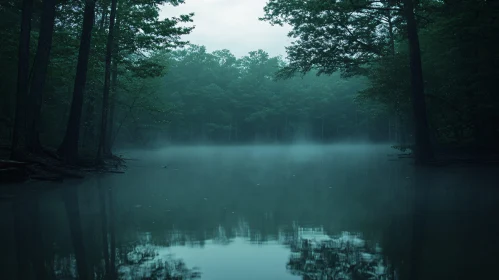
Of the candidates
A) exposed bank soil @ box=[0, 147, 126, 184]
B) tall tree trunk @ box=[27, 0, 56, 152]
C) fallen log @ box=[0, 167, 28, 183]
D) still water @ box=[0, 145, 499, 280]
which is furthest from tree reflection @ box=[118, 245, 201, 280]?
tall tree trunk @ box=[27, 0, 56, 152]

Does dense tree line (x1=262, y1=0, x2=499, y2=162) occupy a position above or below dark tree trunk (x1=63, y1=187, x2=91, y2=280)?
above

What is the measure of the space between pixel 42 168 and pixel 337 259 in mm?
12806

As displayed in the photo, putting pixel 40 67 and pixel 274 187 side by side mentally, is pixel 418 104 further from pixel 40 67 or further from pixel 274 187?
pixel 40 67

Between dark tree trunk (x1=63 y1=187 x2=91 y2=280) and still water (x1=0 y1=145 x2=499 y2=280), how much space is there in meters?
0.02

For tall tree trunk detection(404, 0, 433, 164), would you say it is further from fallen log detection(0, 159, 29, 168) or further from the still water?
fallen log detection(0, 159, 29, 168)

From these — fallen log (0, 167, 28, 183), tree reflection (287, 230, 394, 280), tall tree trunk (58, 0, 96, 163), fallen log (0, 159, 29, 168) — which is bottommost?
tree reflection (287, 230, 394, 280)

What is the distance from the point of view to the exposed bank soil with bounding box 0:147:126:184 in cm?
1293

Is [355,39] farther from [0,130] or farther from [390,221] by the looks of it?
[0,130]

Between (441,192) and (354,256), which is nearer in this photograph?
(354,256)

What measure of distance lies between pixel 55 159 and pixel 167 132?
6187 centimetres

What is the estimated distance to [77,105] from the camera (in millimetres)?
18125

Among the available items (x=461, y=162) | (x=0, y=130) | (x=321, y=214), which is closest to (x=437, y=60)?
(x=461, y=162)

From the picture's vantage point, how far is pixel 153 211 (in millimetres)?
8828

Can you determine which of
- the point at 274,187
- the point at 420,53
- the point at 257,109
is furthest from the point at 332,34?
the point at 257,109
